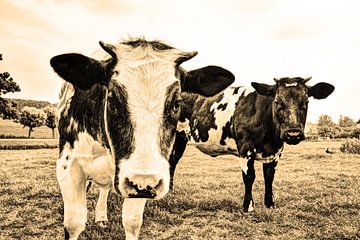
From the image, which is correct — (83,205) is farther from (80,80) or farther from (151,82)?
(151,82)

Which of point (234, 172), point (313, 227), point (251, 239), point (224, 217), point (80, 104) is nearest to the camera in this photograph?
point (80, 104)

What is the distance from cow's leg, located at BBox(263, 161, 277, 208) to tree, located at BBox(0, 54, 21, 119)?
36402 mm

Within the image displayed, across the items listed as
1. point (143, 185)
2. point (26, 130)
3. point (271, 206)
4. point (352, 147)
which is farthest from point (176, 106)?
point (26, 130)

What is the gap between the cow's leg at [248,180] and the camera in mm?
7703

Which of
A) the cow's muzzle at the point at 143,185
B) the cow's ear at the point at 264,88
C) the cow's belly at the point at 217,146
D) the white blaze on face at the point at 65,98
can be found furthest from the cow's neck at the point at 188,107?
the cow's muzzle at the point at 143,185

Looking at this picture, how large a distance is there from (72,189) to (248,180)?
15.0 feet

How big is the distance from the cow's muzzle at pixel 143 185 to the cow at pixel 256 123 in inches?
194

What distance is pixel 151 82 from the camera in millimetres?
3318

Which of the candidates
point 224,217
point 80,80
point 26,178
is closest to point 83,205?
point 80,80

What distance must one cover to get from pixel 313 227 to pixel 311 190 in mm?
3424

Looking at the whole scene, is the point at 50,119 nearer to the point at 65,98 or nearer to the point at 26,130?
the point at 26,130

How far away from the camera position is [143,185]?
9.49 feet

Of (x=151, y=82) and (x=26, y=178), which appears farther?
(x=26, y=178)

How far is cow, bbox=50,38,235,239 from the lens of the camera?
306cm
